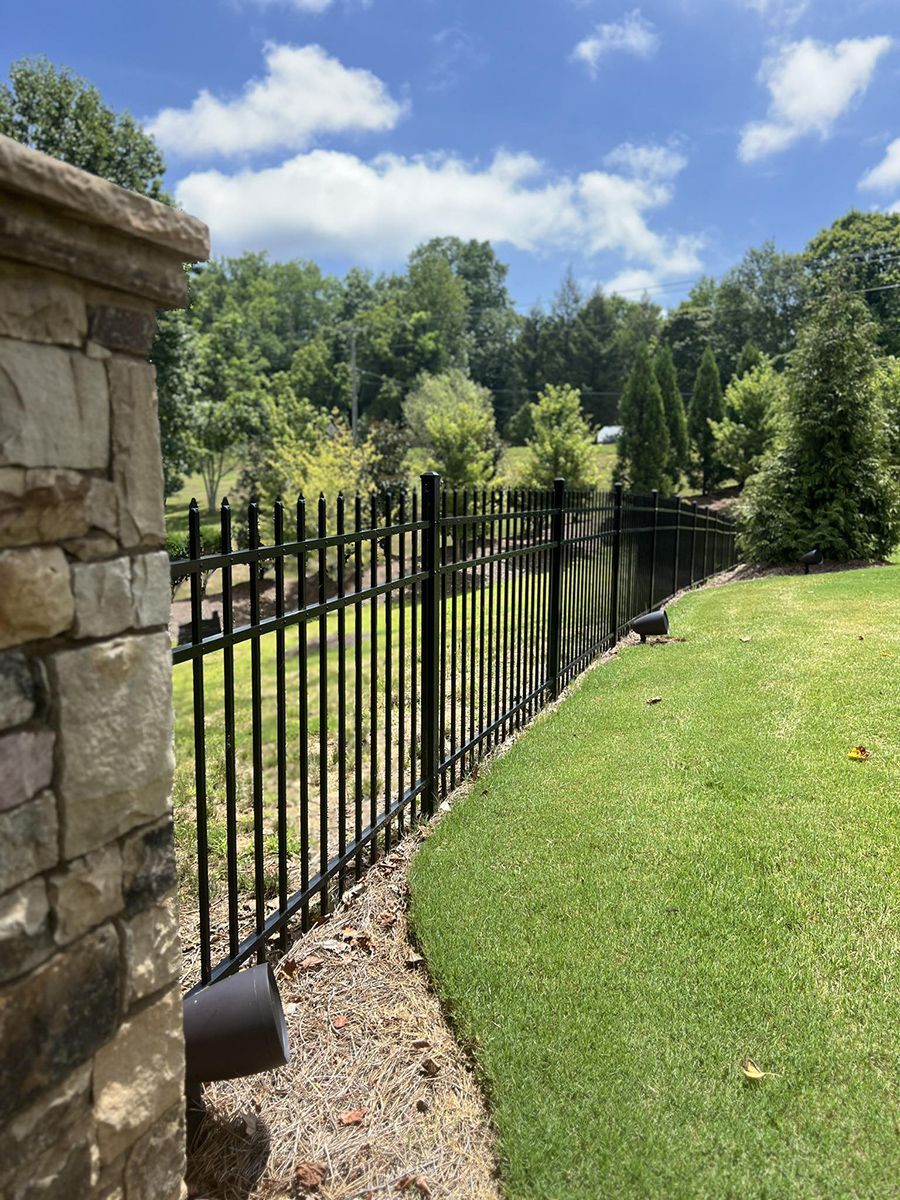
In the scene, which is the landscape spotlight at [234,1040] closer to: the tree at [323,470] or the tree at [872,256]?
the tree at [323,470]

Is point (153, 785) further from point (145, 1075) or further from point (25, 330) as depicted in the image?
point (25, 330)

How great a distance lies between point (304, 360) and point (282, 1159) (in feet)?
178

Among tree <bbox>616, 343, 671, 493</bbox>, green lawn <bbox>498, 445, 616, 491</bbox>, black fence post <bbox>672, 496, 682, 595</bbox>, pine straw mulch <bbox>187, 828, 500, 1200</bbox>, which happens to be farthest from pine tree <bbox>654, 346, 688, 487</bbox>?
pine straw mulch <bbox>187, 828, 500, 1200</bbox>

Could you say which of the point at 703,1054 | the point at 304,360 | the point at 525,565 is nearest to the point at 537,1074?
the point at 703,1054

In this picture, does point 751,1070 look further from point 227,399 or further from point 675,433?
point 227,399

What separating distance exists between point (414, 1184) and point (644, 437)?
3237 cm

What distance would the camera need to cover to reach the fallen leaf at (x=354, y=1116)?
2.22 metres

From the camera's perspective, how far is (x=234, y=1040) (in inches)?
82.0

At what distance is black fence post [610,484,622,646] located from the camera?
296 inches

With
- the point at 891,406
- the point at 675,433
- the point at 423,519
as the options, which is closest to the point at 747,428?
the point at 675,433

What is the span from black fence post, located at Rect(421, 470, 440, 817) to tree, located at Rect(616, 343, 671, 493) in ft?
94.6

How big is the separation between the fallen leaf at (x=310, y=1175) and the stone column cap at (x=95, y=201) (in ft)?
7.31

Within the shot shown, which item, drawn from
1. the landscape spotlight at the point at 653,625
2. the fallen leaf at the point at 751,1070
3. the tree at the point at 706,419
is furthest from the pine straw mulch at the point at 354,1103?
the tree at the point at 706,419

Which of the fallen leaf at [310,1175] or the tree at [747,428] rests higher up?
the tree at [747,428]
